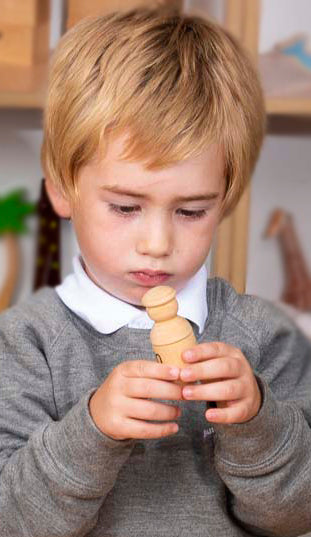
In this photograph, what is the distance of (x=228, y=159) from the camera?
614 millimetres

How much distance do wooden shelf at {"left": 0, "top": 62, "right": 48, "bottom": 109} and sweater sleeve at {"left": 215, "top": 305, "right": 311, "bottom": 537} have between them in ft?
1.34

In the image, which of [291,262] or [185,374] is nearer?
[185,374]

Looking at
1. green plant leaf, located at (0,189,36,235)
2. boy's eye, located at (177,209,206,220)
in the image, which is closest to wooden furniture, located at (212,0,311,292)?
boy's eye, located at (177,209,206,220)

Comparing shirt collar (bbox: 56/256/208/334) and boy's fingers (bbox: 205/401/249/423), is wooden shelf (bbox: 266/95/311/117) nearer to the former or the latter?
shirt collar (bbox: 56/256/208/334)

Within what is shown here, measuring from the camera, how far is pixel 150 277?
60 cm

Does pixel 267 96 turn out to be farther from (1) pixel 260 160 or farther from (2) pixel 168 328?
(2) pixel 168 328

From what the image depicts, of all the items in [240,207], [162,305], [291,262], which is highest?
[162,305]

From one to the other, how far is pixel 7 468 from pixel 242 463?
5.1 inches

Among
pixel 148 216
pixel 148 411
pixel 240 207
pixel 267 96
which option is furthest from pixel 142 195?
pixel 267 96

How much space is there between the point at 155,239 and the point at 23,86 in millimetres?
488

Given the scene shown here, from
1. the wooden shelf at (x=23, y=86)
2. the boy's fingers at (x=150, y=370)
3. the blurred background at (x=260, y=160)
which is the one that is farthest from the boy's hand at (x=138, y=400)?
the wooden shelf at (x=23, y=86)

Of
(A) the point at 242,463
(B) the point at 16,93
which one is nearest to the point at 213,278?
(A) the point at 242,463

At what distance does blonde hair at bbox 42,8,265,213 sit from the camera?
587 mm

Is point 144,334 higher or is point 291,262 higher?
point 144,334
